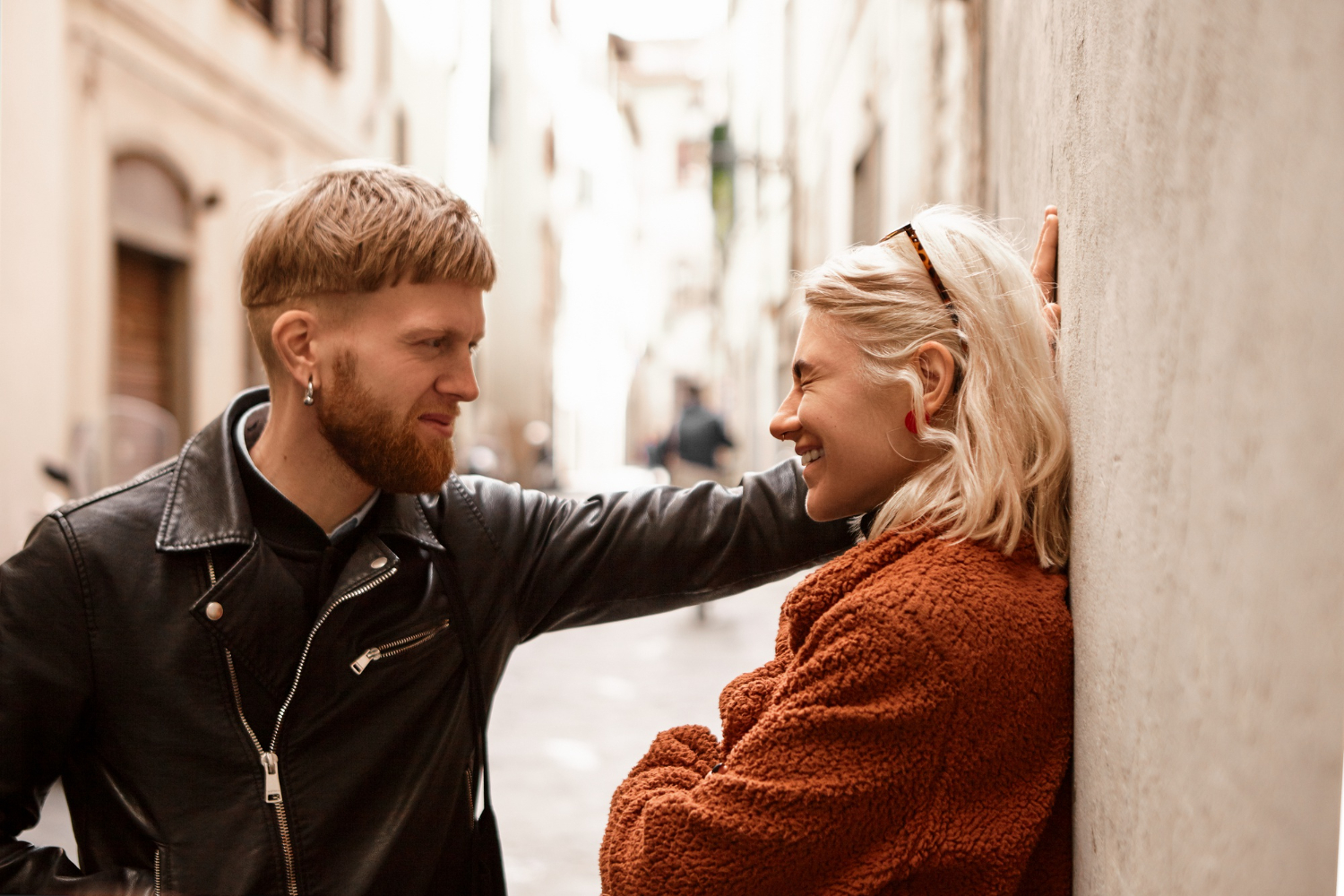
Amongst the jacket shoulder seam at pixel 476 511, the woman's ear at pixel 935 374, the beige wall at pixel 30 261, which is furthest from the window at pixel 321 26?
the woman's ear at pixel 935 374

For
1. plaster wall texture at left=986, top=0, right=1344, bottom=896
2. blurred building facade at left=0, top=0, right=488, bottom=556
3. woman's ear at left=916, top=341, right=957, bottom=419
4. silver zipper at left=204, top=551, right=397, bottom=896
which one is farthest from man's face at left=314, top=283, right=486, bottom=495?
blurred building facade at left=0, top=0, right=488, bottom=556

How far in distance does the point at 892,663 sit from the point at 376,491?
115 cm

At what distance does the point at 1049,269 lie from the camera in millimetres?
1779

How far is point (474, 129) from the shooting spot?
65.6 feet

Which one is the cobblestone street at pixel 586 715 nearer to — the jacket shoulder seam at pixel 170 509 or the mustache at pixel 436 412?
the mustache at pixel 436 412

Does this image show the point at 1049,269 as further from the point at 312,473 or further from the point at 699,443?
the point at 699,443

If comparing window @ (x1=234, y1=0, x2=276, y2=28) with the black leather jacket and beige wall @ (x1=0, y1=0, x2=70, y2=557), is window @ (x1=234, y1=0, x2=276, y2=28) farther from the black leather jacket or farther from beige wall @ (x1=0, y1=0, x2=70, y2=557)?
the black leather jacket

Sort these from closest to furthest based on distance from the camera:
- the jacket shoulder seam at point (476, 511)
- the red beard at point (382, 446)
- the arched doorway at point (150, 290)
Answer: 1. the red beard at point (382, 446)
2. the jacket shoulder seam at point (476, 511)
3. the arched doorway at point (150, 290)

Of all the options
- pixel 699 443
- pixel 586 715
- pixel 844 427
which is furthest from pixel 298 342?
pixel 699 443

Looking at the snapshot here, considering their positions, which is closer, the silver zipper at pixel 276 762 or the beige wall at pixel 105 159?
the silver zipper at pixel 276 762

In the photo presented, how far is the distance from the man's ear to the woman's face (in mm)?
922

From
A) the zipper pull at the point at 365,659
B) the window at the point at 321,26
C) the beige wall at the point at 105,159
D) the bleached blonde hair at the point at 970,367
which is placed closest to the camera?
the bleached blonde hair at the point at 970,367

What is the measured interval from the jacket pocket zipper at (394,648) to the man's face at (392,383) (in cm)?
26

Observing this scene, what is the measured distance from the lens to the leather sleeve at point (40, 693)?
1688mm
